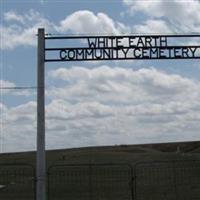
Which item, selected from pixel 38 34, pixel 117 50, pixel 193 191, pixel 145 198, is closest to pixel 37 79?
pixel 38 34

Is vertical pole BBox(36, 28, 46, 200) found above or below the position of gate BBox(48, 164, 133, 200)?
above

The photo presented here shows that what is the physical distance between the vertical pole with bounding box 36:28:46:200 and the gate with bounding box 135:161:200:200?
7.74 metres

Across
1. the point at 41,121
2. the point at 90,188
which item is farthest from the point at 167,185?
the point at 41,121

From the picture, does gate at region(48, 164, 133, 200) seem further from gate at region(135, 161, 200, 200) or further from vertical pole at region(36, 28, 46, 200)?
vertical pole at region(36, 28, 46, 200)

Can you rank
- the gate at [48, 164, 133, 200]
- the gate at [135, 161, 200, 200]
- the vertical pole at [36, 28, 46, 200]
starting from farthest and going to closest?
1. the gate at [48, 164, 133, 200]
2. the gate at [135, 161, 200, 200]
3. the vertical pole at [36, 28, 46, 200]

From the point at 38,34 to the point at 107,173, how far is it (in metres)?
19.3

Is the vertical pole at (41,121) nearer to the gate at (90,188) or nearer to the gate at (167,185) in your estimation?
the gate at (90,188)

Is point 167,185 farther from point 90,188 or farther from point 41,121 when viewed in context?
point 41,121

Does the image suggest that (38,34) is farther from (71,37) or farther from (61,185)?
(61,185)

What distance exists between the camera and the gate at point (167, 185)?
2492 centimetres

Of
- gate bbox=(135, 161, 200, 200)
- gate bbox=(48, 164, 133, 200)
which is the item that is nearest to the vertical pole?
gate bbox=(48, 164, 133, 200)

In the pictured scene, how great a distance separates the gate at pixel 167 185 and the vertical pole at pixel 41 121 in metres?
7.74

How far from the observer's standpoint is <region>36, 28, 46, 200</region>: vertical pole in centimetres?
1741

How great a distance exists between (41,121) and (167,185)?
41.6 ft
